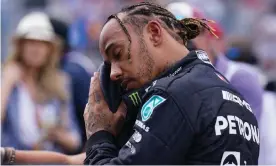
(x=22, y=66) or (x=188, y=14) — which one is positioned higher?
(x=188, y=14)

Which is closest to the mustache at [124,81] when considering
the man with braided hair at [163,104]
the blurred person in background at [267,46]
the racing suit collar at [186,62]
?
the man with braided hair at [163,104]

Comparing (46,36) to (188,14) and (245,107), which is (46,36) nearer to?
(188,14)

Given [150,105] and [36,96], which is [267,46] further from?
[150,105]

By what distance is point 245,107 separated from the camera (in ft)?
9.66

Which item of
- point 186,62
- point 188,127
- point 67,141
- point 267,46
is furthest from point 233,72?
point 267,46

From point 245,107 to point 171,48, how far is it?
1.20 feet

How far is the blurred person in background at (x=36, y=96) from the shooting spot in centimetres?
548

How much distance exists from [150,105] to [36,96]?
3048mm

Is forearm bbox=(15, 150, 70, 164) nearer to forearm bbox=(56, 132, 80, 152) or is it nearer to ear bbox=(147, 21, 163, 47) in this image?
ear bbox=(147, 21, 163, 47)

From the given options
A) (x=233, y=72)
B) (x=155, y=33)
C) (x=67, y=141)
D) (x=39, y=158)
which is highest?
(x=155, y=33)

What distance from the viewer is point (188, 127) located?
107 inches

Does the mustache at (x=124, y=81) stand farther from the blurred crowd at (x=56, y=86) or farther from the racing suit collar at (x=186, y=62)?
the blurred crowd at (x=56, y=86)

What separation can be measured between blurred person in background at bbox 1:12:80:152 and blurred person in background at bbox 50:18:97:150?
6 cm

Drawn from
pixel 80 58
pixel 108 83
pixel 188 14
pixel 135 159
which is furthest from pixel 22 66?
pixel 135 159
